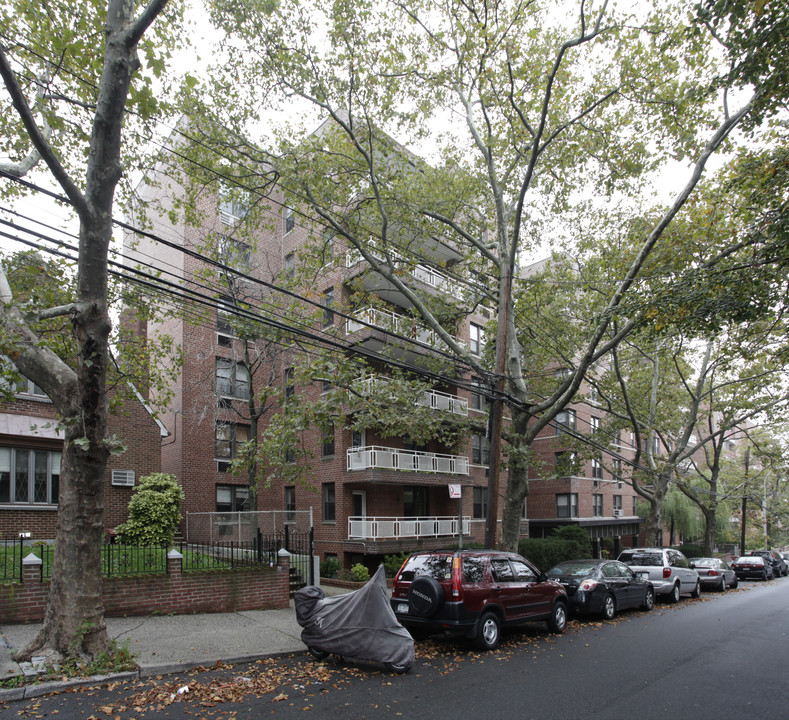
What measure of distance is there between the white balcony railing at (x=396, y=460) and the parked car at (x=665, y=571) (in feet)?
23.9

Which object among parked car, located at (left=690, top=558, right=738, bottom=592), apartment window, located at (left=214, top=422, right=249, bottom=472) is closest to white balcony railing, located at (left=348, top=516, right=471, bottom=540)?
apartment window, located at (left=214, top=422, right=249, bottom=472)

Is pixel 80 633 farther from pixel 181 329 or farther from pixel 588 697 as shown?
pixel 181 329

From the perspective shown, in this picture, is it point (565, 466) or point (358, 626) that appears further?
point (565, 466)

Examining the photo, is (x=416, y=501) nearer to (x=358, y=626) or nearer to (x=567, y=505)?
(x=567, y=505)

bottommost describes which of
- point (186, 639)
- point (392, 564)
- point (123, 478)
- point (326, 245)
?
point (392, 564)

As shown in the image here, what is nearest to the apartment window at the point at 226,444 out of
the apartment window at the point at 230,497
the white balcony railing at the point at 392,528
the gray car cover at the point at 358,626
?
the apartment window at the point at 230,497

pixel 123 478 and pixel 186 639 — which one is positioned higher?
pixel 123 478

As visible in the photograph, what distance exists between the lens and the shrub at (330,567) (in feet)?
71.5

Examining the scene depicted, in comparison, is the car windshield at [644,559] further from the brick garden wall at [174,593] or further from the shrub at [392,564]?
the brick garden wall at [174,593]

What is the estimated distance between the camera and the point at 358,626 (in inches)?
347

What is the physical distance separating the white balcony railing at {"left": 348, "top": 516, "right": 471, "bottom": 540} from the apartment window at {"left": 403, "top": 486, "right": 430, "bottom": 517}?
4.35 feet

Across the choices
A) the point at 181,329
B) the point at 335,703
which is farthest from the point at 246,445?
the point at 181,329

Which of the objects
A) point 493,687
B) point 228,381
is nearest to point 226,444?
point 228,381

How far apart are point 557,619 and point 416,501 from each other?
13491 millimetres
